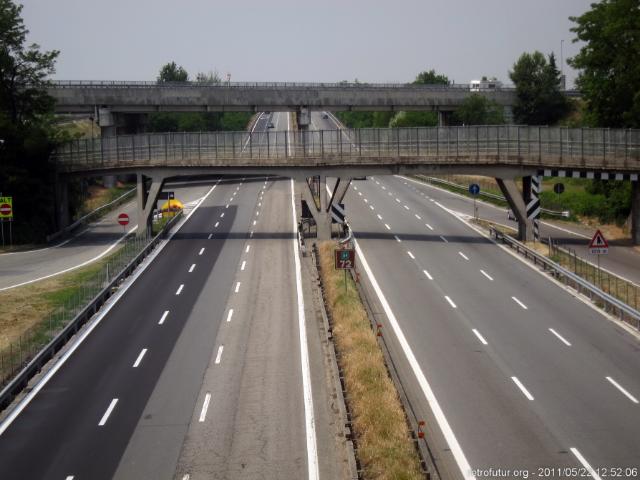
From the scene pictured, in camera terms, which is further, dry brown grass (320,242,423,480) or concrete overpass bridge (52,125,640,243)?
concrete overpass bridge (52,125,640,243)

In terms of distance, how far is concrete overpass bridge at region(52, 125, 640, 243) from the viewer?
58.5 meters

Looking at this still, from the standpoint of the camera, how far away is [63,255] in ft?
193

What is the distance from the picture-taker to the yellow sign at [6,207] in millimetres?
61125

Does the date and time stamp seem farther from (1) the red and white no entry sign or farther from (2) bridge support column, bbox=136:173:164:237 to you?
(1) the red and white no entry sign

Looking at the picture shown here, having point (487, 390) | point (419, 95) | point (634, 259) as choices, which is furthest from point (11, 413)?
point (419, 95)

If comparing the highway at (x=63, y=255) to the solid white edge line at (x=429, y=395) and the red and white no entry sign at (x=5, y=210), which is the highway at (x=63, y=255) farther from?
the solid white edge line at (x=429, y=395)

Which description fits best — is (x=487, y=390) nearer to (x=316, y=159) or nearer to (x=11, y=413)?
(x=11, y=413)

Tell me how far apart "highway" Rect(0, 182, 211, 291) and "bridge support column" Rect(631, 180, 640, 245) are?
36.1 meters

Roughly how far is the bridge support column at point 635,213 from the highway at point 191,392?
82.3 feet

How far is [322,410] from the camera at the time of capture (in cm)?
2742

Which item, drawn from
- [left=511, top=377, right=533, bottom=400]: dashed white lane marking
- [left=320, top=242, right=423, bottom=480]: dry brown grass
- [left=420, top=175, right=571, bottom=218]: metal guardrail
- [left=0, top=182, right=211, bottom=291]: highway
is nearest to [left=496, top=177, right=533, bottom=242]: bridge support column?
[left=420, top=175, right=571, bottom=218]: metal guardrail

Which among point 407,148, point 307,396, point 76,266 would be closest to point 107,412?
point 307,396

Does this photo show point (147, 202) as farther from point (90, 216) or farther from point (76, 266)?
point (90, 216)

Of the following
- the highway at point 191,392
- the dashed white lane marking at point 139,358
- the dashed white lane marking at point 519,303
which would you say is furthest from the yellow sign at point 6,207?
the dashed white lane marking at point 519,303
